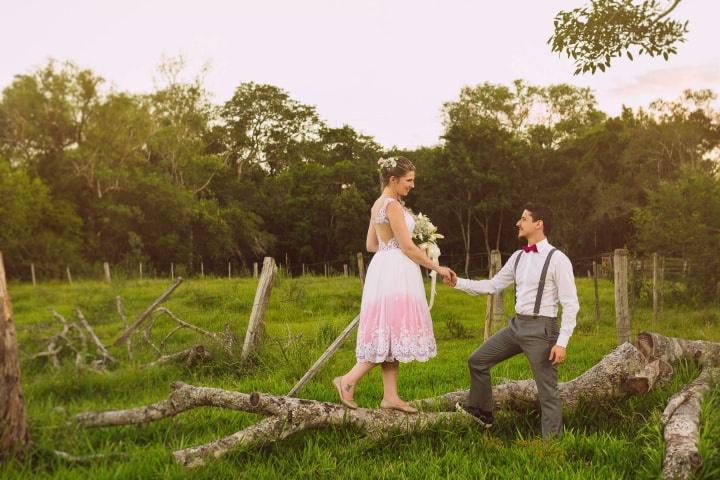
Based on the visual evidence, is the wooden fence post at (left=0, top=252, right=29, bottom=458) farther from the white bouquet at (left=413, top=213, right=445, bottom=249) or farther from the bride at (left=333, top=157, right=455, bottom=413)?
the white bouquet at (left=413, top=213, right=445, bottom=249)

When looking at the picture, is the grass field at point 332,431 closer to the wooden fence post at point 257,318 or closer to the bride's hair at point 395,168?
the wooden fence post at point 257,318

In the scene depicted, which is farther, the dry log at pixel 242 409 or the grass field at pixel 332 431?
the dry log at pixel 242 409

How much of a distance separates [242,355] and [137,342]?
2.99 metres

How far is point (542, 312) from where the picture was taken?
5012mm

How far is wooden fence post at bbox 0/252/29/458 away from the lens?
14.0 ft

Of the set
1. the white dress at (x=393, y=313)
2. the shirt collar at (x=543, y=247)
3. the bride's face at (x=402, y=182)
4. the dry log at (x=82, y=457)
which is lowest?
the dry log at (x=82, y=457)

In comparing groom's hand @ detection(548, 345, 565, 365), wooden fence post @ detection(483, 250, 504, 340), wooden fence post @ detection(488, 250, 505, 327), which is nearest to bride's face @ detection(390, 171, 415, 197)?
groom's hand @ detection(548, 345, 565, 365)

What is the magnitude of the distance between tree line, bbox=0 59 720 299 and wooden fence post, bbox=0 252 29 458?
35921mm

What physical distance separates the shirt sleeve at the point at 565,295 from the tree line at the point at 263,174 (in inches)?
1410

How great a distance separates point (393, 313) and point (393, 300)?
11 cm

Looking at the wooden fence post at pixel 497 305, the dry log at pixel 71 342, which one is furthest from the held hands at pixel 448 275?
the wooden fence post at pixel 497 305

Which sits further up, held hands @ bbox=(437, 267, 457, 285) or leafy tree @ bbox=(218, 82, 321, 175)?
leafy tree @ bbox=(218, 82, 321, 175)

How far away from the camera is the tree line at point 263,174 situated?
40469 mm

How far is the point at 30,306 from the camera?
60.3 ft
